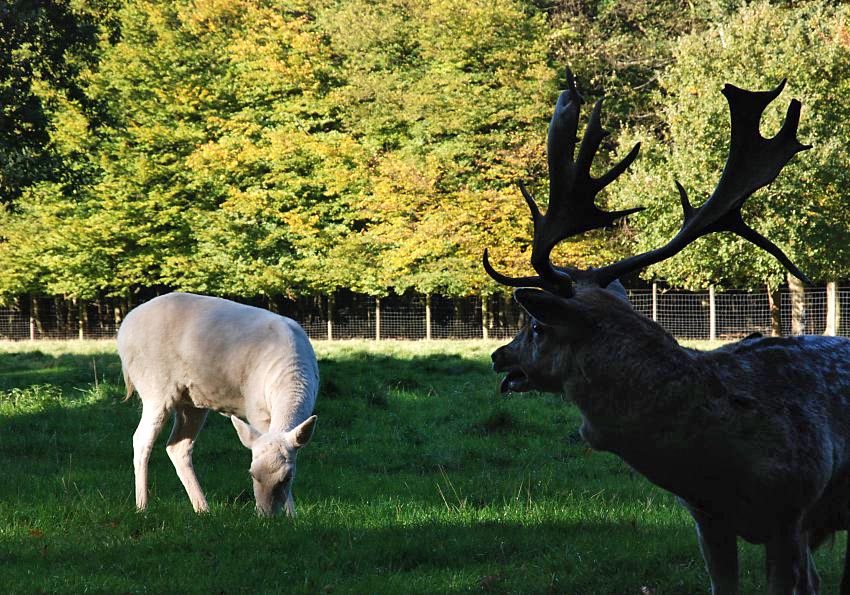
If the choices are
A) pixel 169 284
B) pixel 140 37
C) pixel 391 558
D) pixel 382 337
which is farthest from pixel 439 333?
pixel 391 558

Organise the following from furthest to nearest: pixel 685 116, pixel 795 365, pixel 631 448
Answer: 1. pixel 685 116
2. pixel 795 365
3. pixel 631 448

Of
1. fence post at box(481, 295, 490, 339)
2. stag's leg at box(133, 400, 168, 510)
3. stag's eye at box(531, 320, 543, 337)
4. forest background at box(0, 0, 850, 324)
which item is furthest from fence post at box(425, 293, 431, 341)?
stag's eye at box(531, 320, 543, 337)

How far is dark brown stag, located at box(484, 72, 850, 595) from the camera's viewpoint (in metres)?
3.78

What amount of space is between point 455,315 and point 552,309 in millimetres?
33685

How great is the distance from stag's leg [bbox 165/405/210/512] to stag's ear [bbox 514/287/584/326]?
4.34m

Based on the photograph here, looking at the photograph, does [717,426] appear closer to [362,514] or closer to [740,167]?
[740,167]

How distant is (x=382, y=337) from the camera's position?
1469 inches

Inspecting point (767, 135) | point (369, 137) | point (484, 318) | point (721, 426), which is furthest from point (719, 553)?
point (369, 137)

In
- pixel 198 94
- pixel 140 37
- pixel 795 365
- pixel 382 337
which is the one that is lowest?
pixel 382 337

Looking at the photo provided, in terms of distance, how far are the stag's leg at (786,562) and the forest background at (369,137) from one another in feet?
88.5

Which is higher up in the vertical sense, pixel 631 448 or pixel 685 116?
pixel 685 116

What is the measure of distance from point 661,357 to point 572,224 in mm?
997

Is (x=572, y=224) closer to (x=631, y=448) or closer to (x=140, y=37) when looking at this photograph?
(x=631, y=448)

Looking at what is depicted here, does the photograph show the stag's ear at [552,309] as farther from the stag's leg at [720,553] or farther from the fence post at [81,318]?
the fence post at [81,318]
